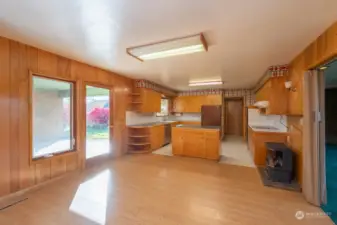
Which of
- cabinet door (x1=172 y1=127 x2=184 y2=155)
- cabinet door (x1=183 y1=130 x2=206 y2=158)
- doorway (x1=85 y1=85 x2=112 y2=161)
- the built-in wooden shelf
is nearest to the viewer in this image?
doorway (x1=85 y1=85 x2=112 y2=161)

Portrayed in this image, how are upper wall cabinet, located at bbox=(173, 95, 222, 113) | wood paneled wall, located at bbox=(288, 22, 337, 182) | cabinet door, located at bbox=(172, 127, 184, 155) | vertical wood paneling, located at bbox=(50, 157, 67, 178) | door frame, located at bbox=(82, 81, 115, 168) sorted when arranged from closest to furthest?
wood paneled wall, located at bbox=(288, 22, 337, 182) → vertical wood paneling, located at bbox=(50, 157, 67, 178) → door frame, located at bbox=(82, 81, 115, 168) → cabinet door, located at bbox=(172, 127, 184, 155) → upper wall cabinet, located at bbox=(173, 95, 222, 113)

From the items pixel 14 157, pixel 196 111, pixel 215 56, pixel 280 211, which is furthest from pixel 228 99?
pixel 14 157

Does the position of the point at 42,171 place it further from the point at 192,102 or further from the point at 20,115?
the point at 192,102

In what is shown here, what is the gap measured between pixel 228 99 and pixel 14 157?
8258 mm

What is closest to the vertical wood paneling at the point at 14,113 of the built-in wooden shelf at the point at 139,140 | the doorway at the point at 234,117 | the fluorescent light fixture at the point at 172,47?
the fluorescent light fixture at the point at 172,47

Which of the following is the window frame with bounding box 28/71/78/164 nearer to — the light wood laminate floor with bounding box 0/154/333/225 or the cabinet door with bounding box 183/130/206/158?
the light wood laminate floor with bounding box 0/154/333/225

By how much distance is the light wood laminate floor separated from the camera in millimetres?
2020

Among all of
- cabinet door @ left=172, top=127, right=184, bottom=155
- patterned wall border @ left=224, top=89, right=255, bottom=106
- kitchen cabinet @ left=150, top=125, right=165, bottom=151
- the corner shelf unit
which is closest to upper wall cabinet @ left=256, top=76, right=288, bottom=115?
cabinet door @ left=172, top=127, right=184, bottom=155

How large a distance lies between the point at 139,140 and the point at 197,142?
192 cm

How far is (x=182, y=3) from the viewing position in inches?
63.1

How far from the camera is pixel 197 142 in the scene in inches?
187

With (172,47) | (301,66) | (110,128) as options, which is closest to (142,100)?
(110,128)

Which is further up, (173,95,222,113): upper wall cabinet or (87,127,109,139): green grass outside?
(173,95,222,113): upper wall cabinet

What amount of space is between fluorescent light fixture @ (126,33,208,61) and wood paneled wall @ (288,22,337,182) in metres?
1.48
